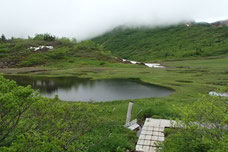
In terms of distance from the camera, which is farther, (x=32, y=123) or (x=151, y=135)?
(x=151, y=135)

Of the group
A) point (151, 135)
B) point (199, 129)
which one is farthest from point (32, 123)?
point (151, 135)

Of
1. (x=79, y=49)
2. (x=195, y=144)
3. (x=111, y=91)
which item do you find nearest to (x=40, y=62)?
(x=79, y=49)

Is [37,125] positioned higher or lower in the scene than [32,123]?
lower

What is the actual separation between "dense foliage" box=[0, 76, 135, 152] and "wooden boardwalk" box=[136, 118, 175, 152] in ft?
3.70

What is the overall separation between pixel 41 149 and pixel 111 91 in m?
39.4

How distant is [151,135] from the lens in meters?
15.4

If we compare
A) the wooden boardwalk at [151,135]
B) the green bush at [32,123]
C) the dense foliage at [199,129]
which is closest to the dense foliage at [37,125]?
the green bush at [32,123]

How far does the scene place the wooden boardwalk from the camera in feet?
44.8

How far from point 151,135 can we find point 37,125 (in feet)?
31.5

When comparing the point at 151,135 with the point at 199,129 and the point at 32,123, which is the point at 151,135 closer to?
the point at 199,129

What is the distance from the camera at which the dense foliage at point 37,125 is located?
7618 mm

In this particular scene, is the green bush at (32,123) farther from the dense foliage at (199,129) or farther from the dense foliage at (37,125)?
→ the dense foliage at (199,129)

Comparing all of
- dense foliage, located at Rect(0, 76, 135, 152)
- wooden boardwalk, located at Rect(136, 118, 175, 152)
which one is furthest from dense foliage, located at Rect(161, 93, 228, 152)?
dense foliage, located at Rect(0, 76, 135, 152)

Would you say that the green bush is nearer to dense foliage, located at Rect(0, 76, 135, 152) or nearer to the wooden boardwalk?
dense foliage, located at Rect(0, 76, 135, 152)
